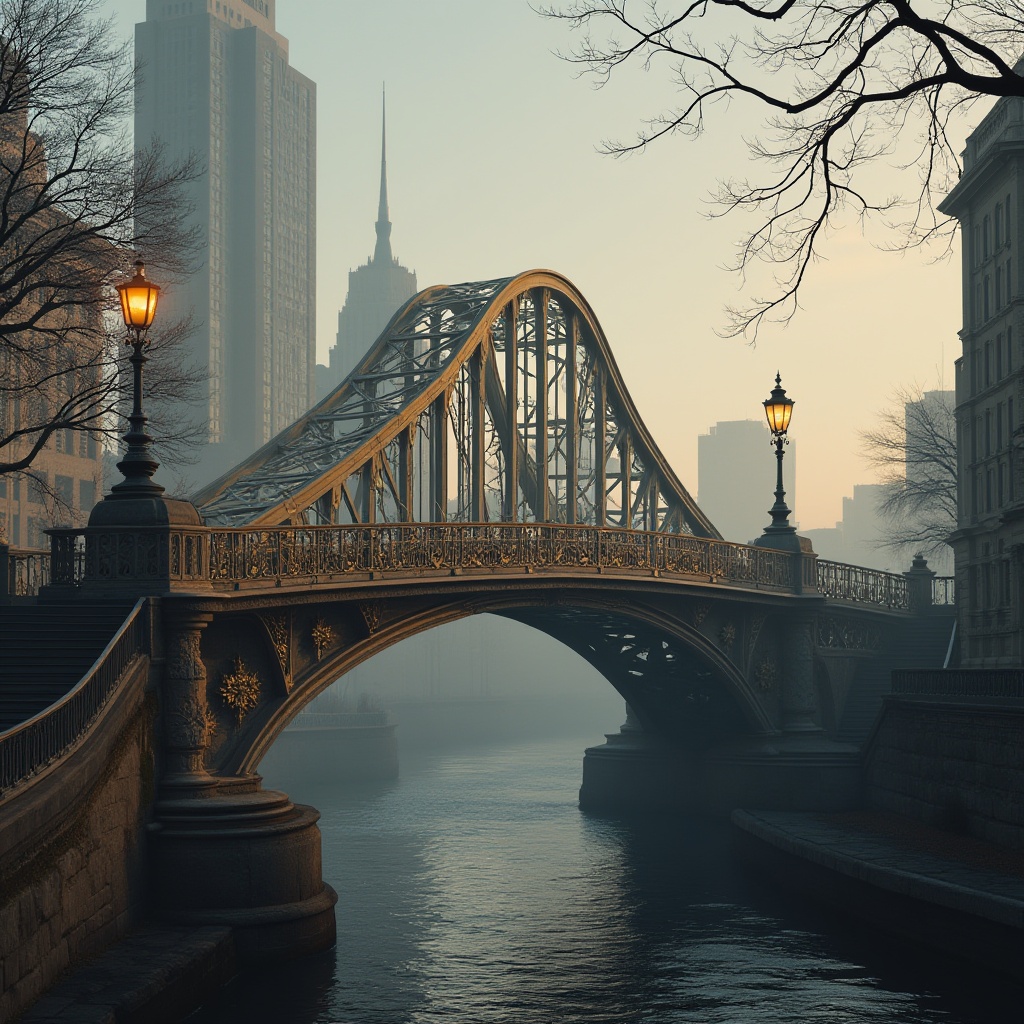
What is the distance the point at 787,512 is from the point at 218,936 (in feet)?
90.7

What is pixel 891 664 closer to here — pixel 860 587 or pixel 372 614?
pixel 860 587

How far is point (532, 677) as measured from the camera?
194 metres

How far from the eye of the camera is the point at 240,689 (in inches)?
1035

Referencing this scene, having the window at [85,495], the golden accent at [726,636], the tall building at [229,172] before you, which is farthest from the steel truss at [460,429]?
the tall building at [229,172]

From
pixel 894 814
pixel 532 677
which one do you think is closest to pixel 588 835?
pixel 894 814

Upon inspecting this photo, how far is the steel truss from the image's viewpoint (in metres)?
34.1

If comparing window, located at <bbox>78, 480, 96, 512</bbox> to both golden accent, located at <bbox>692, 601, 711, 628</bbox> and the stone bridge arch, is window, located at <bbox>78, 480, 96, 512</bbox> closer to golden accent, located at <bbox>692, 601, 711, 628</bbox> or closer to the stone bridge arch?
the stone bridge arch

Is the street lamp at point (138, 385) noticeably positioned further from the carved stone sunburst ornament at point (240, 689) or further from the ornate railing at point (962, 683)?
the ornate railing at point (962, 683)

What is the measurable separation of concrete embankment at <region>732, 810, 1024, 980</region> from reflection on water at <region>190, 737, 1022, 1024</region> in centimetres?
58

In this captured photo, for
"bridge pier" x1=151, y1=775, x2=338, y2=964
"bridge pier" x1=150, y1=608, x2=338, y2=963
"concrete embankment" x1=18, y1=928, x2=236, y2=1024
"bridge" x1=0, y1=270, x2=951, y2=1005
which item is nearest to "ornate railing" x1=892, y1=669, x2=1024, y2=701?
"bridge" x1=0, y1=270, x2=951, y2=1005

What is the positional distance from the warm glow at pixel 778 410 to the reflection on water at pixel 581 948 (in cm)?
1069

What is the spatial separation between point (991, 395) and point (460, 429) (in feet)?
62.5

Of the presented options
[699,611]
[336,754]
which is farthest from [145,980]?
[336,754]

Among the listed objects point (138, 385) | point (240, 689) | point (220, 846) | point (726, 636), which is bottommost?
point (220, 846)
